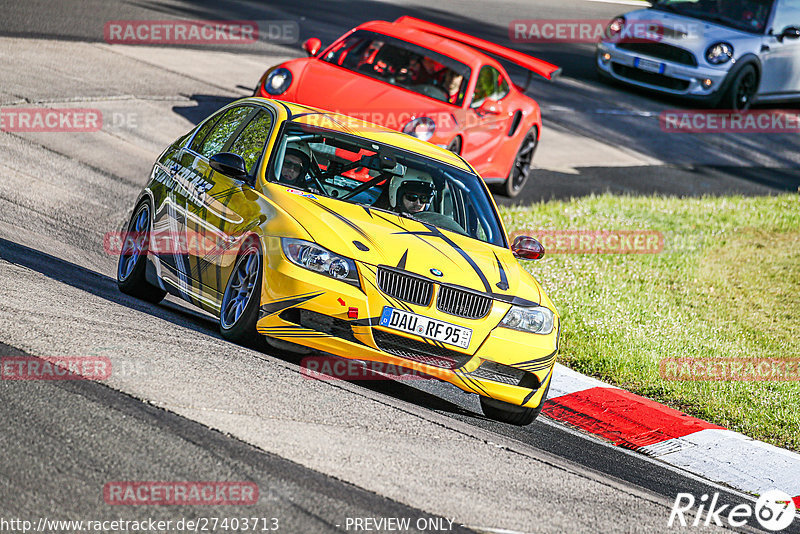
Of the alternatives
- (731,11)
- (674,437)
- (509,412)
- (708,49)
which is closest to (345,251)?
(509,412)

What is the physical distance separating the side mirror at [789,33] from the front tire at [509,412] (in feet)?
51.6

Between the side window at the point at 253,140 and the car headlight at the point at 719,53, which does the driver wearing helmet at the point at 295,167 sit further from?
the car headlight at the point at 719,53

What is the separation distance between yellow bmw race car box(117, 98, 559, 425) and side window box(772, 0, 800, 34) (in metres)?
14.3

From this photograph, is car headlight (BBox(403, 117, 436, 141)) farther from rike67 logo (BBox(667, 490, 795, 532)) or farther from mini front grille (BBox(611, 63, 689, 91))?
mini front grille (BBox(611, 63, 689, 91))

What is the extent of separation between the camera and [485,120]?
14000mm

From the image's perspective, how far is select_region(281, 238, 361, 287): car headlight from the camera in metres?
6.74

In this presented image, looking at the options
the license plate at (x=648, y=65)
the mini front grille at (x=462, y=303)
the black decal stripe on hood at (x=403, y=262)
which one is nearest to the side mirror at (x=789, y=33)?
the license plate at (x=648, y=65)

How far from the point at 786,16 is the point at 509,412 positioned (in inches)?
636

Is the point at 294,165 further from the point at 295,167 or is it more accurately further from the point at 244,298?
the point at 244,298

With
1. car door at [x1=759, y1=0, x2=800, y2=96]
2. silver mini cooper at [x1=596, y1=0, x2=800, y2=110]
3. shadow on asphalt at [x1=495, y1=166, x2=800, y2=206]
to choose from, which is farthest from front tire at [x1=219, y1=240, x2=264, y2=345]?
car door at [x1=759, y1=0, x2=800, y2=96]

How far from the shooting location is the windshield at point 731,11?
21.0 metres

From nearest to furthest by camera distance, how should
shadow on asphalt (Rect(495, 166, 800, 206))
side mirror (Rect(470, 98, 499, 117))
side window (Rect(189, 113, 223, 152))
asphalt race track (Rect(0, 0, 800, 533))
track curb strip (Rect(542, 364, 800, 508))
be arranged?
asphalt race track (Rect(0, 0, 800, 533)) < track curb strip (Rect(542, 364, 800, 508)) < side window (Rect(189, 113, 223, 152)) < side mirror (Rect(470, 98, 499, 117)) < shadow on asphalt (Rect(495, 166, 800, 206))

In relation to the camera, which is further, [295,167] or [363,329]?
[295,167]

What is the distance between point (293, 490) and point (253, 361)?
1.85 m
